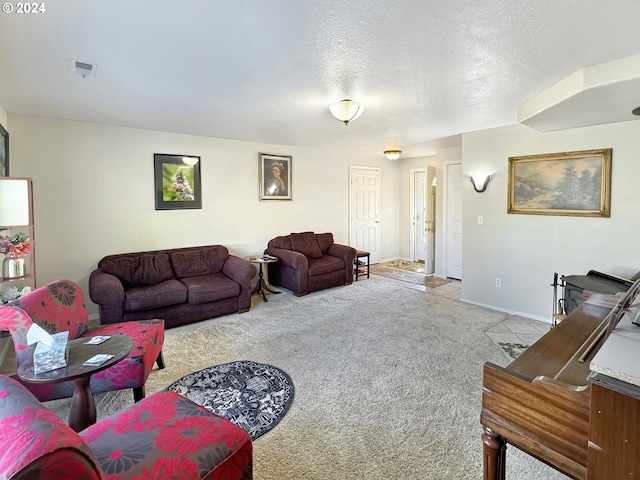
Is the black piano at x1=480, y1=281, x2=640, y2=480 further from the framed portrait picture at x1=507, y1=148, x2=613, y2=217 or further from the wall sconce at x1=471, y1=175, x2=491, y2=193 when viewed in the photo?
the wall sconce at x1=471, y1=175, x2=491, y2=193

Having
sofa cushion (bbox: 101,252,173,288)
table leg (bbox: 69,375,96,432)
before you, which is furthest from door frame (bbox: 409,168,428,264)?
table leg (bbox: 69,375,96,432)

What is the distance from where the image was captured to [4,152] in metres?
3.36

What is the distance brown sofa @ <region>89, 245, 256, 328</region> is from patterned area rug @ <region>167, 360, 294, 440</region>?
1300 mm

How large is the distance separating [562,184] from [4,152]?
5933mm

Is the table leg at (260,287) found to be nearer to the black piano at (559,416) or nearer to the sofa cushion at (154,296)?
the sofa cushion at (154,296)

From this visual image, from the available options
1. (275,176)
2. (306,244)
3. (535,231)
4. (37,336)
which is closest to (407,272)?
(306,244)

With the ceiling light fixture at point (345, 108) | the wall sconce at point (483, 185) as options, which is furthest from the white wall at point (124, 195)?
the wall sconce at point (483, 185)

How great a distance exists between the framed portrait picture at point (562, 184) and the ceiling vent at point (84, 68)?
440 cm

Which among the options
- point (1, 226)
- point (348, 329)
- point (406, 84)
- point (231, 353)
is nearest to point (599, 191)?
point (406, 84)

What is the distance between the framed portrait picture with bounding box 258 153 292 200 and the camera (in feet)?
18.3

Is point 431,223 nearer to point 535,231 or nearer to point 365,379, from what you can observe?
point 535,231

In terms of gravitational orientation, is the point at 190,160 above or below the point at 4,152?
above

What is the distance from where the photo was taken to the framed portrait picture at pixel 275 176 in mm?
5570

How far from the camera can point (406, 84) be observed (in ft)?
9.07
